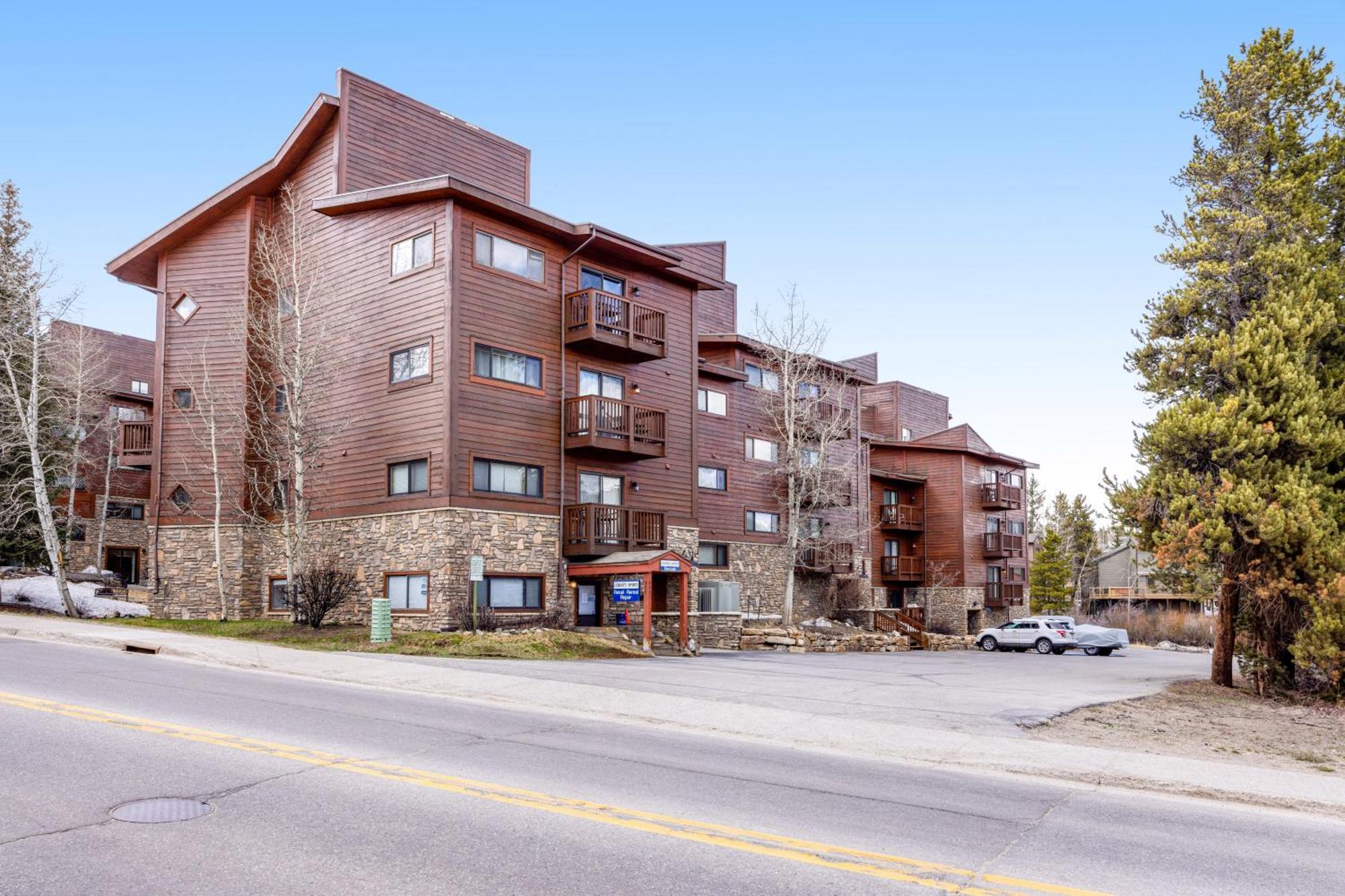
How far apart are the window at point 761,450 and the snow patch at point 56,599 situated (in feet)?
75.0

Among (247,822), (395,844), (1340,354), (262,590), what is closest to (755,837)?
(395,844)

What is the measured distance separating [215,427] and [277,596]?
5.64m

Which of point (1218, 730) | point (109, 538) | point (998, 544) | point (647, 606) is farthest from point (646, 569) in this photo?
point (998, 544)

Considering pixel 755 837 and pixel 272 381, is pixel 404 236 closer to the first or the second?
pixel 272 381

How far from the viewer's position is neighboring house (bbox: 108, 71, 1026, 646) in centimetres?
2603

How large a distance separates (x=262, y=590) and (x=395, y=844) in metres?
26.2

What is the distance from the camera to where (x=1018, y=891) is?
20.5 feet

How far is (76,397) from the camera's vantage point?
35.7 m

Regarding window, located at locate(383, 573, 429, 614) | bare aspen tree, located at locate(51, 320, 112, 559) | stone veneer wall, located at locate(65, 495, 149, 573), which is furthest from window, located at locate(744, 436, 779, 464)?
stone veneer wall, located at locate(65, 495, 149, 573)

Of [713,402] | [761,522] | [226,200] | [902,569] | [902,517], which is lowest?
[902,569]

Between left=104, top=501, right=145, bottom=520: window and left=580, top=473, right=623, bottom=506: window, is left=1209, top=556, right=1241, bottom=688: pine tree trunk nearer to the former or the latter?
left=580, top=473, right=623, bottom=506: window

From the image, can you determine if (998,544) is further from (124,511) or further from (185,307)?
(124,511)

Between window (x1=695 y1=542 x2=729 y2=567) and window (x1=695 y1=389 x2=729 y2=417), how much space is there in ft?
17.4

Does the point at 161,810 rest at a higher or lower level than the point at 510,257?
lower
